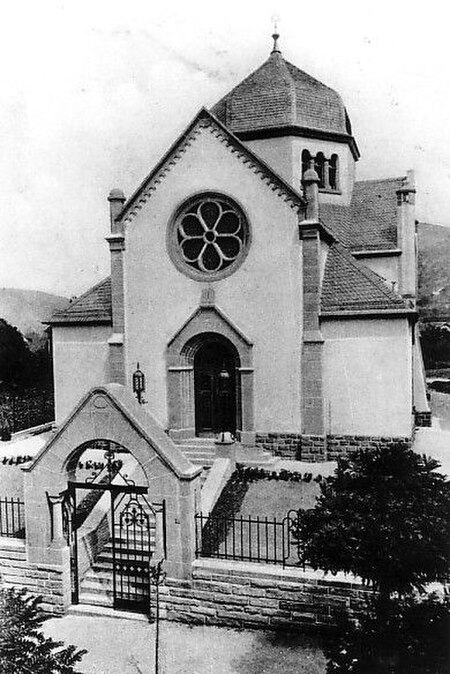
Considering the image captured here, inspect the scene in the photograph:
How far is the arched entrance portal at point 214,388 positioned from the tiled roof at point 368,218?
916 cm

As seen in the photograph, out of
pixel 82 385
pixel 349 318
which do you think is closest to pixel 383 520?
pixel 349 318

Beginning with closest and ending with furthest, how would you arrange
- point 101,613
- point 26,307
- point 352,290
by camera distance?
1. point 101,613
2. point 352,290
3. point 26,307

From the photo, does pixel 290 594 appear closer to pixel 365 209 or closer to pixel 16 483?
pixel 16 483

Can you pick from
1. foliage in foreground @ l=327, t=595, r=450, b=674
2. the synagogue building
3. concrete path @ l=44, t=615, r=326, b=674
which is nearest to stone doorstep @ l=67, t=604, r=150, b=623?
concrete path @ l=44, t=615, r=326, b=674

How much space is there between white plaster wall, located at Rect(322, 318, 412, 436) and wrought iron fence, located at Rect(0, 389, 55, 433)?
15.7m

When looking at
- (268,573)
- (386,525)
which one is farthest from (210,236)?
(386,525)

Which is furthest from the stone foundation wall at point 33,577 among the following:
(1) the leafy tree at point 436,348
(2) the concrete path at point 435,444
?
(1) the leafy tree at point 436,348

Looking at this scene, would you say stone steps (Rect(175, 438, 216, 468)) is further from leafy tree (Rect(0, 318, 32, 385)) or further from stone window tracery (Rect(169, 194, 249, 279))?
leafy tree (Rect(0, 318, 32, 385))

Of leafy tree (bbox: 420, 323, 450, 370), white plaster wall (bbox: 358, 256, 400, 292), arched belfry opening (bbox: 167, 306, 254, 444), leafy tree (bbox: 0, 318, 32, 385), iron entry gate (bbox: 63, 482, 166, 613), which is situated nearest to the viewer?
iron entry gate (bbox: 63, 482, 166, 613)

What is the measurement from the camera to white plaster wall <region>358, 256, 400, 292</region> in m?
26.4

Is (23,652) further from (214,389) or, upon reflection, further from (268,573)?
(214,389)

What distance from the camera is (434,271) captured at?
77250 mm

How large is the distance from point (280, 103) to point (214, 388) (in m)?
12.9

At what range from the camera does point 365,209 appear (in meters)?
28.9
